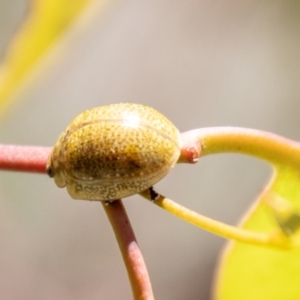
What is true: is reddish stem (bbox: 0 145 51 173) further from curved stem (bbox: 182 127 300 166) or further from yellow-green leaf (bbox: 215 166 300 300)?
yellow-green leaf (bbox: 215 166 300 300)

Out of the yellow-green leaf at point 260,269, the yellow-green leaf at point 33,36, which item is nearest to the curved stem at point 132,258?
the yellow-green leaf at point 260,269

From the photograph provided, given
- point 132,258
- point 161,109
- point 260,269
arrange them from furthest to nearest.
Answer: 1. point 161,109
2. point 260,269
3. point 132,258

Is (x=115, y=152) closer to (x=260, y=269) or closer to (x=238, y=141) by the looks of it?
(x=238, y=141)

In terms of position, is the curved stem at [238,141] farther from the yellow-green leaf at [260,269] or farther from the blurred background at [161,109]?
the blurred background at [161,109]

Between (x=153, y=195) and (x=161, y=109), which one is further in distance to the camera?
(x=161, y=109)

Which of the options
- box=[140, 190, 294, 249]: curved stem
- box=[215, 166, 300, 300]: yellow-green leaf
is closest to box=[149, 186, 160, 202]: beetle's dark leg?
box=[140, 190, 294, 249]: curved stem

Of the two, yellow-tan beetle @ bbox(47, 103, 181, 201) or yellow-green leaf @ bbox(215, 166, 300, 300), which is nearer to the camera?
yellow-tan beetle @ bbox(47, 103, 181, 201)

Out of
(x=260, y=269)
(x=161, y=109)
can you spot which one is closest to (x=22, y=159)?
(x=260, y=269)
